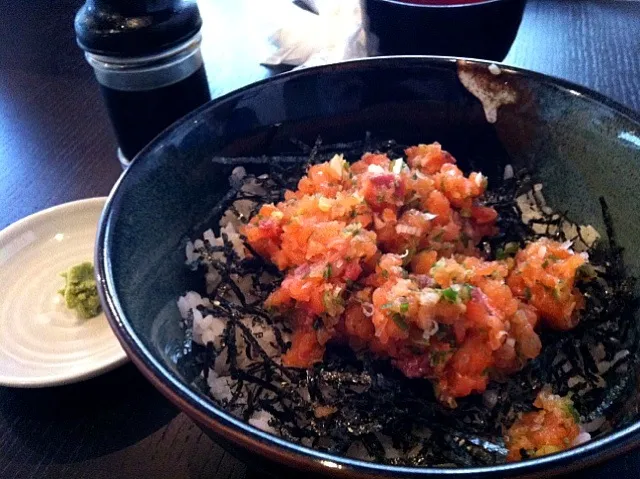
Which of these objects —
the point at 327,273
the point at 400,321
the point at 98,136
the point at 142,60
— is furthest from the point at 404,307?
the point at 98,136

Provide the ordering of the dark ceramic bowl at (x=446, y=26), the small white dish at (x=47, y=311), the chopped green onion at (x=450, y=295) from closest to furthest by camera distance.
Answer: the chopped green onion at (x=450, y=295)
the small white dish at (x=47, y=311)
the dark ceramic bowl at (x=446, y=26)

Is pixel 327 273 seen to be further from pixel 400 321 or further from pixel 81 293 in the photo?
pixel 81 293

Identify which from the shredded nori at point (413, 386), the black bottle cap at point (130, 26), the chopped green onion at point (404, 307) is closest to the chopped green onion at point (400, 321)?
the chopped green onion at point (404, 307)

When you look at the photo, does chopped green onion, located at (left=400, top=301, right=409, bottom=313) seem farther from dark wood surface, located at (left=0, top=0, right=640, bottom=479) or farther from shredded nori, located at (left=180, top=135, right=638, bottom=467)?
dark wood surface, located at (left=0, top=0, right=640, bottom=479)

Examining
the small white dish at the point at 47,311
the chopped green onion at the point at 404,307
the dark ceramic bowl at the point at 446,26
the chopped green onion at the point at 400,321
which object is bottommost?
the small white dish at the point at 47,311

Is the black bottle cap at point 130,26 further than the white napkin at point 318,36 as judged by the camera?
No

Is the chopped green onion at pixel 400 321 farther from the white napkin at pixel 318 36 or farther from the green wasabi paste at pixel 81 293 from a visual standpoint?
the white napkin at pixel 318 36

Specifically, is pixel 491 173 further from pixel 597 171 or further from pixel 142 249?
pixel 142 249

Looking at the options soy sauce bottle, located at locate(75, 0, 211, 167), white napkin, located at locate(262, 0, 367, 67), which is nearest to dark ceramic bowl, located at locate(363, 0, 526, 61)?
white napkin, located at locate(262, 0, 367, 67)
